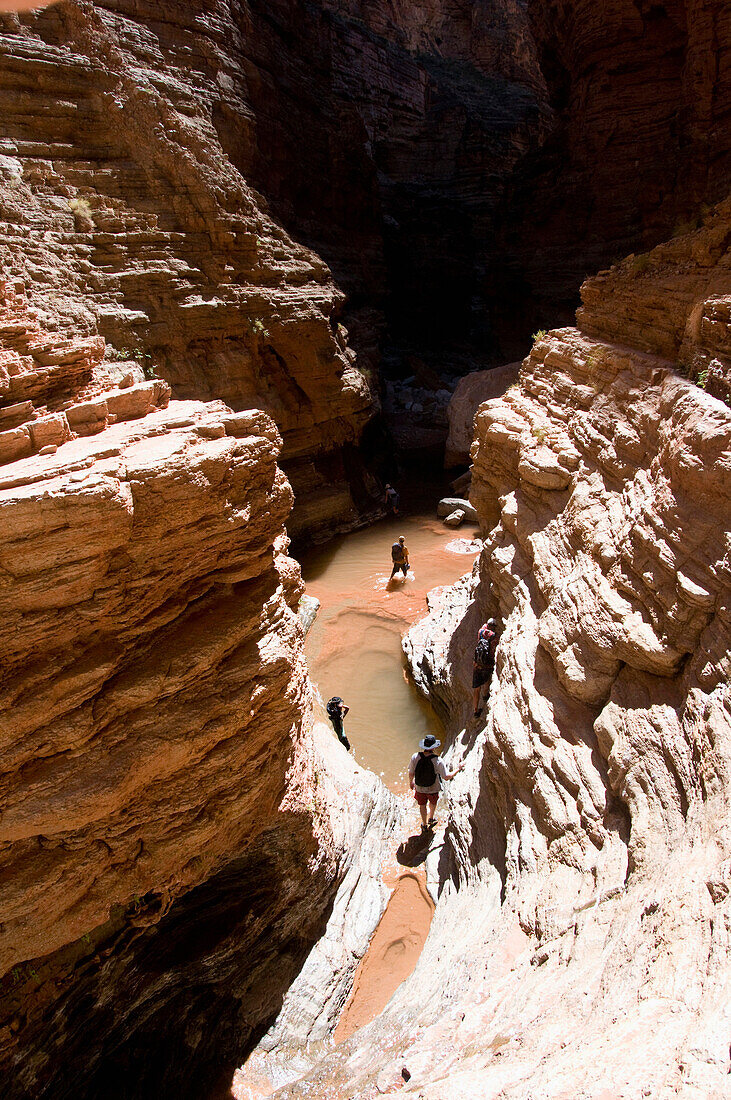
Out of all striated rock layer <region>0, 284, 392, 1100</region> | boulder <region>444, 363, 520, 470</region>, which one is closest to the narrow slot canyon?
striated rock layer <region>0, 284, 392, 1100</region>

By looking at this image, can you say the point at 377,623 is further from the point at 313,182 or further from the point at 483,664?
the point at 313,182

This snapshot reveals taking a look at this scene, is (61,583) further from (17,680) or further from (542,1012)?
(542,1012)

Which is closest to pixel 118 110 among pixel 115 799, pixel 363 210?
pixel 363 210

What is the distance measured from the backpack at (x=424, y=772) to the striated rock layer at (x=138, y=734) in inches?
68.5

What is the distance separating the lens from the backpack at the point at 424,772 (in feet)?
24.0

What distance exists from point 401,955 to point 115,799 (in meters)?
3.90

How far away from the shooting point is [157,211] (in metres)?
11.3

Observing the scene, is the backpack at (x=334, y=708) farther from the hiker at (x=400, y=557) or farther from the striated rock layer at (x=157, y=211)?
the striated rock layer at (x=157, y=211)

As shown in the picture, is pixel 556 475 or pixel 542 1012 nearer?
pixel 542 1012

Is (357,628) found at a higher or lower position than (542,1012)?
lower

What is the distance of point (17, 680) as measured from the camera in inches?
147

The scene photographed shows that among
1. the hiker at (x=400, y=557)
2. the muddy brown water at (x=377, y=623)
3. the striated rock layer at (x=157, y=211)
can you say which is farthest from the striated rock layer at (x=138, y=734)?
the hiker at (x=400, y=557)

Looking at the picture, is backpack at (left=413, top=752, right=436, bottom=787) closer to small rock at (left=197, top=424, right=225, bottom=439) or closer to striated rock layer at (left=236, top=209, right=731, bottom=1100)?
striated rock layer at (left=236, top=209, right=731, bottom=1100)

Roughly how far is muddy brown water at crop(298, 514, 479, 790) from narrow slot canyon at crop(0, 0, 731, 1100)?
0.30ft
